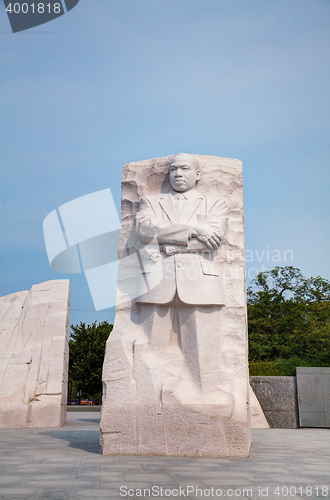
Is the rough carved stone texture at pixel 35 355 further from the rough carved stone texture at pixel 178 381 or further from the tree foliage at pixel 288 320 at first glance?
the tree foliage at pixel 288 320

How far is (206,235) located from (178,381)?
5.90 ft

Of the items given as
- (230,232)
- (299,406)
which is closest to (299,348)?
(299,406)

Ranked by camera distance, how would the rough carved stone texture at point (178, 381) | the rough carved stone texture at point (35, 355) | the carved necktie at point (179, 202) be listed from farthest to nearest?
the rough carved stone texture at point (35, 355) → the carved necktie at point (179, 202) → the rough carved stone texture at point (178, 381)

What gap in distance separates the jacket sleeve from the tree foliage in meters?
17.2

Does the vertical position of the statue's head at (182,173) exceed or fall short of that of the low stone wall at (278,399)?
it exceeds it

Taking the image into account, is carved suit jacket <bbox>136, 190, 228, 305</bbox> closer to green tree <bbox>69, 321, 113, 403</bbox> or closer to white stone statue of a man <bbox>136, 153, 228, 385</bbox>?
white stone statue of a man <bbox>136, 153, 228, 385</bbox>

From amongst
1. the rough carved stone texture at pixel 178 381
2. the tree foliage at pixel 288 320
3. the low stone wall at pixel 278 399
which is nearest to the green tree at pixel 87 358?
the tree foliage at pixel 288 320

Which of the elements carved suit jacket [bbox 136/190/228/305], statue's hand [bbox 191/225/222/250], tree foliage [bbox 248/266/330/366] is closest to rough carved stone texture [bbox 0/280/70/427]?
carved suit jacket [bbox 136/190/228/305]

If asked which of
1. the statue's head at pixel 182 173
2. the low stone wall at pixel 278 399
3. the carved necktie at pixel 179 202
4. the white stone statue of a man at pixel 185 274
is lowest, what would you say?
the low stone wall at pixel 278 399

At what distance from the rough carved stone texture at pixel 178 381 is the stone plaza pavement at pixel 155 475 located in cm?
24

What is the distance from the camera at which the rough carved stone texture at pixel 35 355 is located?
29.8ft

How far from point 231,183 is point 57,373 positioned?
19.0 feet

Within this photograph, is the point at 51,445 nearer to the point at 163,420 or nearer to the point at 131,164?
the point at 163,420

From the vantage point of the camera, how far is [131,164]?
21.1 ft
